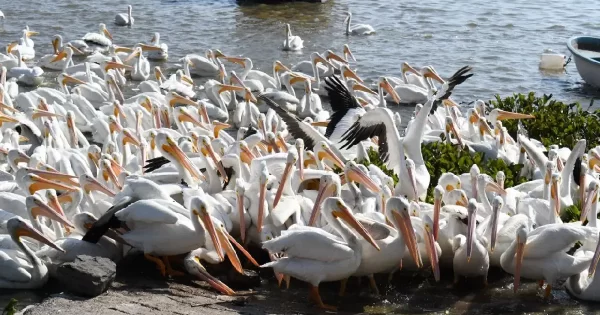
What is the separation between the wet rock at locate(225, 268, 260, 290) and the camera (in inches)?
259

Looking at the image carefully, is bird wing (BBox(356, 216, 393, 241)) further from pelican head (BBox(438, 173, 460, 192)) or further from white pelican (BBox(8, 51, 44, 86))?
white pelican (BBox(8, 51, 44, 86))

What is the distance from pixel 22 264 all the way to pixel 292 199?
217 cm

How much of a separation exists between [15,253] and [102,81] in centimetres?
711

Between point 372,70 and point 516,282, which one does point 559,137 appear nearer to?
point 516,282

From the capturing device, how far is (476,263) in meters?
6.55

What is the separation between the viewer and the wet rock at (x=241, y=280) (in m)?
6.59

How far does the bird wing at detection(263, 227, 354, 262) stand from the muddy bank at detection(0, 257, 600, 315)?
0.37 metres

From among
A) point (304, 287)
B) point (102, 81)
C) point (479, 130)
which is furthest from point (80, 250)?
point (102, 81)

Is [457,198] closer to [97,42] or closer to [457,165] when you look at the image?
[457,165]

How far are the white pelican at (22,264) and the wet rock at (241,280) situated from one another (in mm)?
1229

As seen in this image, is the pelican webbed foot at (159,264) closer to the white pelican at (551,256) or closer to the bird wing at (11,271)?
the bird wing at (11,271)

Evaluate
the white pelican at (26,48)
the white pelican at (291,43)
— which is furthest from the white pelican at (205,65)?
the white pelican at (26,48)

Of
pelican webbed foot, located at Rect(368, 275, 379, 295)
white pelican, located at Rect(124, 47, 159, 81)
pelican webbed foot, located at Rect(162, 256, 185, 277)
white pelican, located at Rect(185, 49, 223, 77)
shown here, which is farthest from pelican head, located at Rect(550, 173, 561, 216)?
white pelican, located at Rect(124, 47, 159, 81)

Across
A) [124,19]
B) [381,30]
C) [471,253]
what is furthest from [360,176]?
[124,19]
